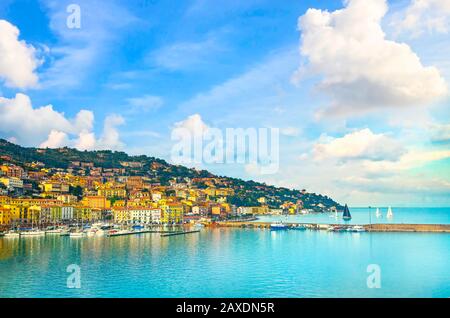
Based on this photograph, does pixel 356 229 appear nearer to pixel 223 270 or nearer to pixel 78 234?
pixel 78 234

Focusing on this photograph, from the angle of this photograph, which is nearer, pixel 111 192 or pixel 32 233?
pixel 32 233

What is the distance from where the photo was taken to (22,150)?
23.4m

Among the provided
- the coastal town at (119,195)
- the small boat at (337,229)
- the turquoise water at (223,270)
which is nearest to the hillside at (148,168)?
the coastal town at (119,195)

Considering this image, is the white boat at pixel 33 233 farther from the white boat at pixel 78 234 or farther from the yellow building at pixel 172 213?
the yellow building at pixel 172 213

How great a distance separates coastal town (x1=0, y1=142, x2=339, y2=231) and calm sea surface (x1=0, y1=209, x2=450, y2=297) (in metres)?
6.43

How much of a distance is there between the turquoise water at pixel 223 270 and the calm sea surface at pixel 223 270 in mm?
12

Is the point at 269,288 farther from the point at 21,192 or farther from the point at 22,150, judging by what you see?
the point at 22,150

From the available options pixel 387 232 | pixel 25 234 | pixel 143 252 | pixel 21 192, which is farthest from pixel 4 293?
pixel 21 192

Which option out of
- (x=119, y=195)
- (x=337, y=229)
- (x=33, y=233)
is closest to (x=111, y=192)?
(x=119, y=195)

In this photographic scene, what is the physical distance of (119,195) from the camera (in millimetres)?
21500

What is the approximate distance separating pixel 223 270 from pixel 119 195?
15608 millimetres

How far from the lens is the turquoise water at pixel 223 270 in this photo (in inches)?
210

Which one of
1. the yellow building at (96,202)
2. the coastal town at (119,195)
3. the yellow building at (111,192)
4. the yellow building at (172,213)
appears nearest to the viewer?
the coastal town at (119,195)

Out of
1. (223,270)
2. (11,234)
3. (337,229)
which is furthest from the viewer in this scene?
(337,229)
